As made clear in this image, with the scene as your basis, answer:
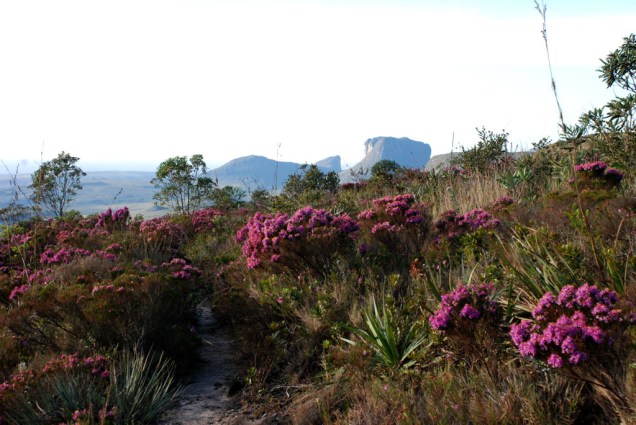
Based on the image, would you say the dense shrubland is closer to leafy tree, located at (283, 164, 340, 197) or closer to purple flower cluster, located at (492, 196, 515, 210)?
purple flower cluster, located at (492, 196, 515, 210)

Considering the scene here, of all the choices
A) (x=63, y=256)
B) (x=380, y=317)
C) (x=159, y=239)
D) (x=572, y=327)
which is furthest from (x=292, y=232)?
(x=159, y=239)

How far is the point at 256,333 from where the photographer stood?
18.6 ft

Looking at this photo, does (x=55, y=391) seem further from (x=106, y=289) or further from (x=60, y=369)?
(x=106, y=289)

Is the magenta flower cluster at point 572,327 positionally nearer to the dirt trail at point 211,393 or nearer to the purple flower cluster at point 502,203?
the dirt trail at point 211,393

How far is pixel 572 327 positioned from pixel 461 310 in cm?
84

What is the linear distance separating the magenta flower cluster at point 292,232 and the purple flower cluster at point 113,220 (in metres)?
5.60

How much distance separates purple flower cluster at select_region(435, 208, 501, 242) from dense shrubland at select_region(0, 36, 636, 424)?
31mm

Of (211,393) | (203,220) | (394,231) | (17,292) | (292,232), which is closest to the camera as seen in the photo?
(211,393)

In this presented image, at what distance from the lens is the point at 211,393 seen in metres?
4.88

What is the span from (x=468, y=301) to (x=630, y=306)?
3.31 ft

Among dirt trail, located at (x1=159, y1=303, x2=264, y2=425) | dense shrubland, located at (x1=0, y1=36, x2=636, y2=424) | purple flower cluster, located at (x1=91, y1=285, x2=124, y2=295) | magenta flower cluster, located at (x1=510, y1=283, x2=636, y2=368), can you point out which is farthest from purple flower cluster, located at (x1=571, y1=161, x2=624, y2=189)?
purple flower cluster, located at (x1=91, y1=285, x2=124, y2=295)

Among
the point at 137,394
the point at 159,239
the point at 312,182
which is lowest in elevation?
the point at 137,394

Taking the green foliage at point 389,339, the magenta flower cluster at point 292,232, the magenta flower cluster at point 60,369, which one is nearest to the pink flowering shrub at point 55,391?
the magenta flower cluster at point 60,369

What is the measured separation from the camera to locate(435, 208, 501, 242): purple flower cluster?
256 inches
